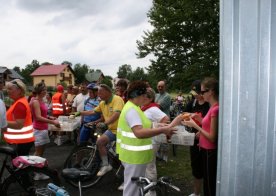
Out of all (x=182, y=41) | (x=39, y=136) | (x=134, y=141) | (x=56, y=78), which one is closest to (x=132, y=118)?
(x=134, y=141)

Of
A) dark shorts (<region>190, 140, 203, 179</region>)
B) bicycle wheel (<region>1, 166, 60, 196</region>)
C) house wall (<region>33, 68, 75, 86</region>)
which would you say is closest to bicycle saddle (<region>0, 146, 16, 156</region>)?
bicycle wheel (<region>1, 166, 60, 196</region>)

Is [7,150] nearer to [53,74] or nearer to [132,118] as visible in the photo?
[132,118]

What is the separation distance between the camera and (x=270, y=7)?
153cm

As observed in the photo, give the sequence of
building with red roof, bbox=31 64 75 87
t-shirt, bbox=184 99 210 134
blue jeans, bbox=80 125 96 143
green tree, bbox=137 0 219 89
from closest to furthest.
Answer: t-shirt, bbox=184 99 210 134 < blue jeans, bbox=80 125 96 143 < green tree, bbox=137 0 219 89 < building with red roof, bbox=31 64 75 87

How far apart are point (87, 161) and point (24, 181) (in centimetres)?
153

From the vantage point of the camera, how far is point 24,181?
14.8ft

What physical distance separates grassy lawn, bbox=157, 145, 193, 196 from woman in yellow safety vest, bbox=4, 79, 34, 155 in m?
2.87

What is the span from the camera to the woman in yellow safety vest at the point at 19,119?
486cm

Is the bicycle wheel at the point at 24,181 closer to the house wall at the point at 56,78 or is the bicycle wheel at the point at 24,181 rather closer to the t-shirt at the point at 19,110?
the t-shirt at the point at 19,110

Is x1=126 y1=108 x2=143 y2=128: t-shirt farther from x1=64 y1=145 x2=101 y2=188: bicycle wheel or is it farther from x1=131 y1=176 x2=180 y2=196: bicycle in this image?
x1=64 y1=145 x2=101 y2=188: bicycle wheel

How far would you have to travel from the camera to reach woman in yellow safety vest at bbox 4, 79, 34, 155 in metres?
4.86

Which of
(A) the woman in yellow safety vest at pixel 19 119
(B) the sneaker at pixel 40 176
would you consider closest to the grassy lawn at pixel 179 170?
(B) the sneaker at pixel 40 176

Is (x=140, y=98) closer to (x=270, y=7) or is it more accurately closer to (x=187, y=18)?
(x=270, y=7)

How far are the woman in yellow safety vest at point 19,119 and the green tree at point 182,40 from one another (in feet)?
67.6
